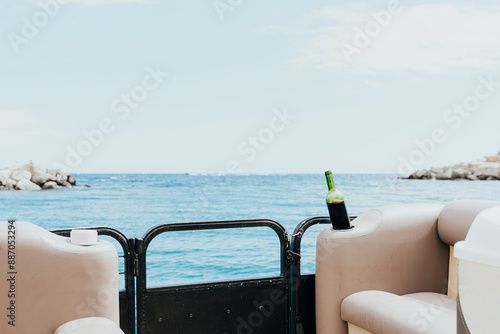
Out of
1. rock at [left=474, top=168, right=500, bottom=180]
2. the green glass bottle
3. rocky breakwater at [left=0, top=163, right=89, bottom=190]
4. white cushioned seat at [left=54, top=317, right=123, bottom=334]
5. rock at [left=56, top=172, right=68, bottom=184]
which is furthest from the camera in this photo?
rock at [left=474, top=168, right=500, bottom=180]

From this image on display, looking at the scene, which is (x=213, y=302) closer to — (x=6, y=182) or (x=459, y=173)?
(x=6, y=182)

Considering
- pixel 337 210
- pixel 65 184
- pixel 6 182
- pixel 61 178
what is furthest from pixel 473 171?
pixel 337 210

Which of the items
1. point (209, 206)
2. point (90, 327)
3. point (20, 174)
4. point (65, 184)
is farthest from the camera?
point (65, 184)

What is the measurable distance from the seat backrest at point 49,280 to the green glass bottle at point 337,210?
3.32 ft

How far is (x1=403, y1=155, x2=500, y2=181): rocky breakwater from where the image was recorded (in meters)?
33.2

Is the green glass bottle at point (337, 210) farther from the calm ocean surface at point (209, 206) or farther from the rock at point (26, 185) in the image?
the rock at point (26, 185)

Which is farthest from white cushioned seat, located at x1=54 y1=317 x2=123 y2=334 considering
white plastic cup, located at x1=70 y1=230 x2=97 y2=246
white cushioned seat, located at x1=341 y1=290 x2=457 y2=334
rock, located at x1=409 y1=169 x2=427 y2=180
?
rock, located at x1=409 y1=169 x2=427 y2=180

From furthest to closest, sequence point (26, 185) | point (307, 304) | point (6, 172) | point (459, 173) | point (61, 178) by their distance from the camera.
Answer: point (459, 173) < point (61, 178) < point (6, 172) < point (26, 185) < point (307, 304)

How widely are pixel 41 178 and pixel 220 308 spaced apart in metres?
31.1

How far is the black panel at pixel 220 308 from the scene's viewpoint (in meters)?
2.37

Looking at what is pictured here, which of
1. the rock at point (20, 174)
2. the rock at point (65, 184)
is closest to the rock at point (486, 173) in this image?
the rock at point (65, 184)

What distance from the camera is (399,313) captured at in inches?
76.9

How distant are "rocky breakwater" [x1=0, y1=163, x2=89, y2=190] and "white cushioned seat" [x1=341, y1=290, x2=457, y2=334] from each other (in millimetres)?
31487

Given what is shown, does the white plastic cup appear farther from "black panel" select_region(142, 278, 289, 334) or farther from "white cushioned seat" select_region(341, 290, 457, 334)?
"white cushioned seat" select_region(341, 290, 457, 334)
